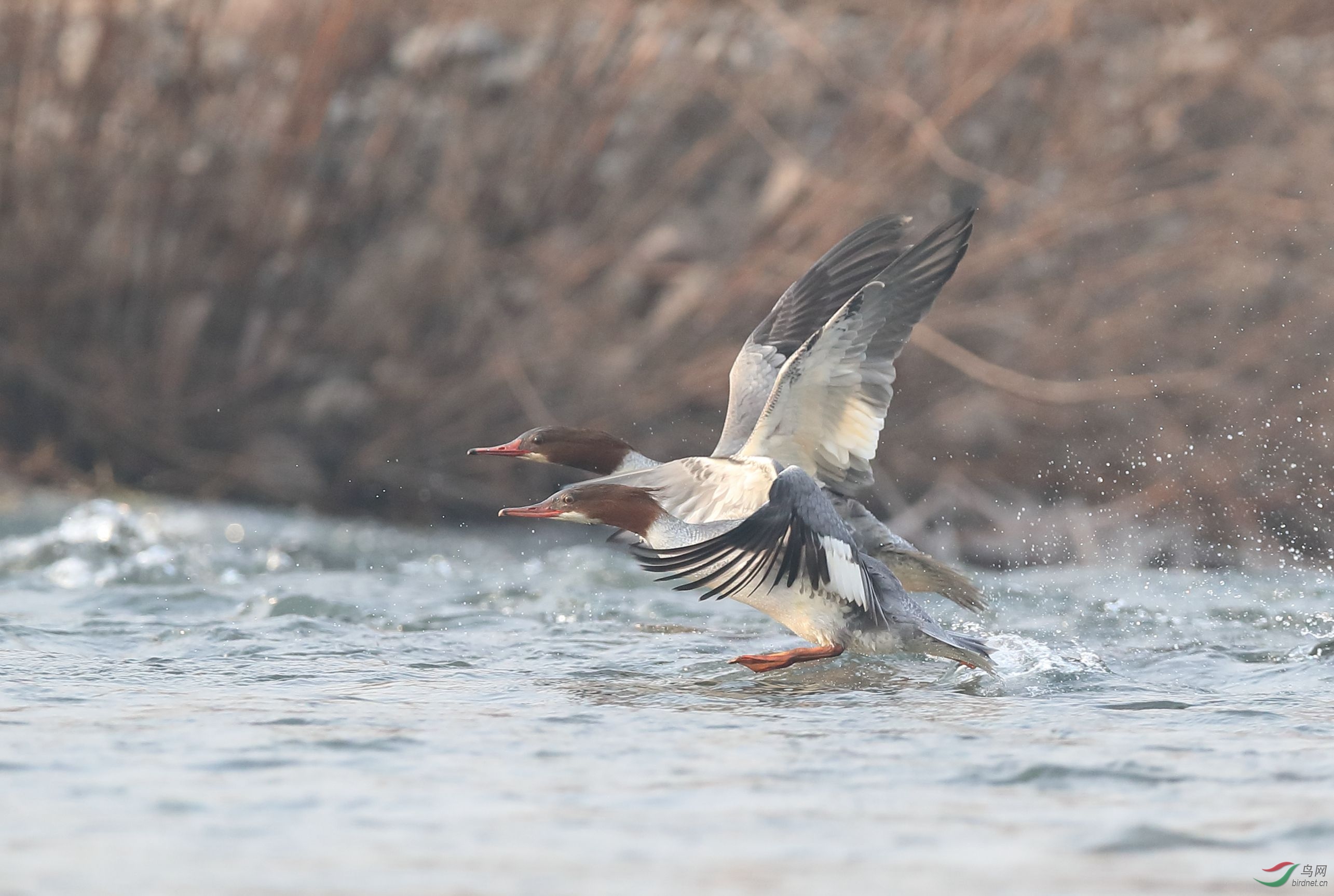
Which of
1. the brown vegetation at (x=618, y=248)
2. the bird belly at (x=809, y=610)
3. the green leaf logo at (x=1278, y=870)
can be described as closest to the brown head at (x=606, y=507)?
the bird belly at (x=809, y=610)

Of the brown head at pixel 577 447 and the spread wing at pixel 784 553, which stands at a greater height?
the brown head at pixel 577 447

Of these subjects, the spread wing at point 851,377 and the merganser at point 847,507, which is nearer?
the spread wing at point 851,377

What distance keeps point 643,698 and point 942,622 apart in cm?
210

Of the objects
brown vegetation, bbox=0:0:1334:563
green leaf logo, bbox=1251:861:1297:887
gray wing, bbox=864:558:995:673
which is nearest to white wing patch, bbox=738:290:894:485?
gray wing, bbox=864:558:995:673

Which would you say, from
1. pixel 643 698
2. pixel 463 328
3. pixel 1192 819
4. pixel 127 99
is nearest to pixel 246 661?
pixel 643 698

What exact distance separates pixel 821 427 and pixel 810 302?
0.86 meters

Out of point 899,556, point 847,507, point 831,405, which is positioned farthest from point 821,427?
point 899,556

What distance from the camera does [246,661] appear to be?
4871 mm

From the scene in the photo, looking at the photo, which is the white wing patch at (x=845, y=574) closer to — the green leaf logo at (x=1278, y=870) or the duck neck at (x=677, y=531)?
the duck neck at (x=677, y=531)

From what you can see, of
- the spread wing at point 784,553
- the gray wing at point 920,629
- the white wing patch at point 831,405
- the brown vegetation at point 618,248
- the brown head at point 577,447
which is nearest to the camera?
the spread wing at point 784,553

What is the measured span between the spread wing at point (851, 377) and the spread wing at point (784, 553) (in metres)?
0.42

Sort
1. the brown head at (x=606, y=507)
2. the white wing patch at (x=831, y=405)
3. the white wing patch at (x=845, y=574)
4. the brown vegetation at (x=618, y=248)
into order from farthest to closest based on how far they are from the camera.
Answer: the brown vegetation at (x=618, y=248), the brown head at (x=606, y=507), the white wing patch at (x=831, y=405), the white wing patch at (x=845, y=574)

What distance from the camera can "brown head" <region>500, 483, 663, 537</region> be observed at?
516 centimetres

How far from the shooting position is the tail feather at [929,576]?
5.42 metres
